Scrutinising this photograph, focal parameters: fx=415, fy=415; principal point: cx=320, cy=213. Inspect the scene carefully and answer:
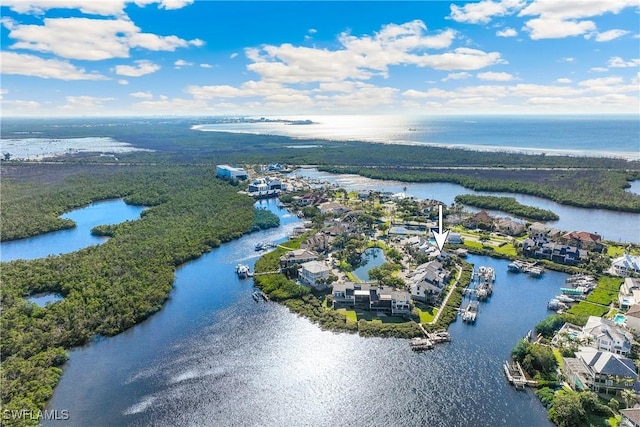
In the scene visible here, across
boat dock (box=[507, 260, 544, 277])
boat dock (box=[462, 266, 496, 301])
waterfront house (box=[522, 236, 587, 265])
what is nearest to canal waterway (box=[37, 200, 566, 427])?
boat dock (box=[462, 266, 496, 301])

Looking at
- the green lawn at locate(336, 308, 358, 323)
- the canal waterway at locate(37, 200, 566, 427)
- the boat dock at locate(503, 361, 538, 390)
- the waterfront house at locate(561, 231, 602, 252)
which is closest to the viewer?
the canal waterway at locate(37, 200, 566, 427)

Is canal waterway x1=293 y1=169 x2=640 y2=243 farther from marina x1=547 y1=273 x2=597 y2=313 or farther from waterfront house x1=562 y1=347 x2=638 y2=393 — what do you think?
waterfront house x1=562 y1=347 x2=638 y2=393

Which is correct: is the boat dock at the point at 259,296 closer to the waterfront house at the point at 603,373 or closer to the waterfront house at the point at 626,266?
the waterfront house at the point at 603,373

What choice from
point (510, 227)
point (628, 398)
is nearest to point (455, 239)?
point (510, 227)

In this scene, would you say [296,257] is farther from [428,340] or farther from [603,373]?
[603,373]

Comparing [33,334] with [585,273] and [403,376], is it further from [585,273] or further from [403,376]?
[585,273]

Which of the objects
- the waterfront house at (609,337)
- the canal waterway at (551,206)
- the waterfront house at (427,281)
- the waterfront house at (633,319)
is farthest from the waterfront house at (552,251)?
the waterfront house at (609,337)

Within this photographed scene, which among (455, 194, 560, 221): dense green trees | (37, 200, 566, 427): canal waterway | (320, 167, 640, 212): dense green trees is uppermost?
(320, 167, 640, 212): dense green trees
